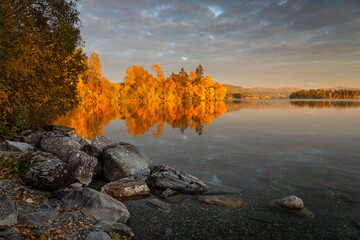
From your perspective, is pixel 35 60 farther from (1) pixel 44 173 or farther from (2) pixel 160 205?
(2) pixel 160 205

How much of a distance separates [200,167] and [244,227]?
21.8 ft

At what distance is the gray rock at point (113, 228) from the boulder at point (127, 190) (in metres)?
2.75

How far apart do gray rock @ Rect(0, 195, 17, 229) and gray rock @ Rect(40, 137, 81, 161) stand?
695cm

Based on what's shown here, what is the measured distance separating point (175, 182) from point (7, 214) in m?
6.61

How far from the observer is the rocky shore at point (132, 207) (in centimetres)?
653

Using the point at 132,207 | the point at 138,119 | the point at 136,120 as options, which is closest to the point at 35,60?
the point at 132,207

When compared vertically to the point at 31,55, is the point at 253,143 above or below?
below

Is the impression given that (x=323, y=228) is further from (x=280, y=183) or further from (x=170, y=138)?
(x=170, y=138)

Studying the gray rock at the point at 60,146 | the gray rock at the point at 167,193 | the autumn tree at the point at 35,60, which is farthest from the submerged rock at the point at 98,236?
the autumn tree at the point at 35,60

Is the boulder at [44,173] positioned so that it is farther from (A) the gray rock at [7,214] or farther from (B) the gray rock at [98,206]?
(A) the gray rock at [7,214]

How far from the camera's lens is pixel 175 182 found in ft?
34.8

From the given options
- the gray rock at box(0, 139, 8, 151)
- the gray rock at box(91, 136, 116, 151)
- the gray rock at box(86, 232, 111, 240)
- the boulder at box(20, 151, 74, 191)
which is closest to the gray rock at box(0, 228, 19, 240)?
the gray rock at box(86, 232, 111, 240)

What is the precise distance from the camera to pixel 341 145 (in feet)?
63.2

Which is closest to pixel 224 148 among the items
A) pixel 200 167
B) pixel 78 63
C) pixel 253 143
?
pixel 253 143
